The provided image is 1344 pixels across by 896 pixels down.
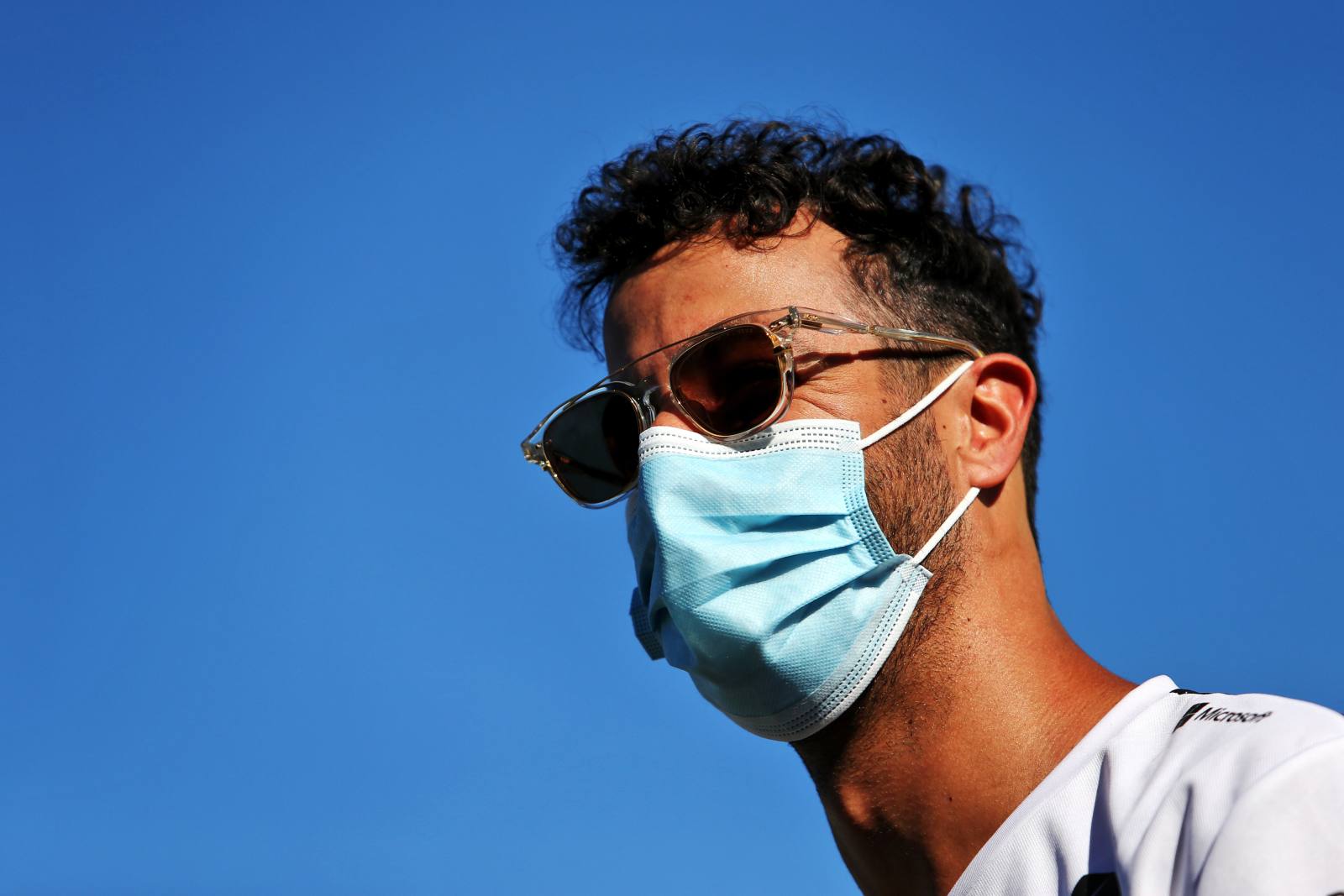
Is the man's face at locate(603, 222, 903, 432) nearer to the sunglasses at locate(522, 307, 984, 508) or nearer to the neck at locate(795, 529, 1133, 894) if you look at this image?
the sunglasses at locate(522, 307, 984, 508)

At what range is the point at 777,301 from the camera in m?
3.86

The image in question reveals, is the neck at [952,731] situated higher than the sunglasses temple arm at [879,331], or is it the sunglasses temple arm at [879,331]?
the sunglasses temple arm at [879,331]

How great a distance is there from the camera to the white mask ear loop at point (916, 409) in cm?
369

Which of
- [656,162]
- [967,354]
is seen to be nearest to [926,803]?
[967,354]

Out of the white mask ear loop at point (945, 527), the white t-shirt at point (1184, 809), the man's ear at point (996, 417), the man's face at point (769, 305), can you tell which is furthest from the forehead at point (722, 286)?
the white t-shirt at point (1184, 809)

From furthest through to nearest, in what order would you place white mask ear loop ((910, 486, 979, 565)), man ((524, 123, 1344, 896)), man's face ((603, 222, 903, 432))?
man's face ((603, 222, 903, 432))
white mask ear loop ((910, 486, 979, 565))
man ((524, 123, 1344, 896))

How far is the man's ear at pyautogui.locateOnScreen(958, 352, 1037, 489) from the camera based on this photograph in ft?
12.3

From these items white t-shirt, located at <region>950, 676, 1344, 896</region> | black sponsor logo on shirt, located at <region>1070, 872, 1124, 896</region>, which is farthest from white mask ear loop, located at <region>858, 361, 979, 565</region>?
black sponsor logo on shirt, located at <region>1070, 872, 1124, 896</region>

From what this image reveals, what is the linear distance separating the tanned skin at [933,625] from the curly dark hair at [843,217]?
10 cm

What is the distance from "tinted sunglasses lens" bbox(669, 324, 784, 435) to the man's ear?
2.15 ft

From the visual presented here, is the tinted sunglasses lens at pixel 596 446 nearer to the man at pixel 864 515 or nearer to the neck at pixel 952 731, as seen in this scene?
the man at pixel 864 515

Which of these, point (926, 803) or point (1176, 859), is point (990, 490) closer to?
point (926, 803)

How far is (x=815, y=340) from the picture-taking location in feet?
12.4

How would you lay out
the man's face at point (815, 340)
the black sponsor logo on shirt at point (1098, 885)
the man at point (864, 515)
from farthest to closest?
the man's face at point (815, 340) → the man at point (864, 515) → the black sponsor logo on shirt at point (1098, 885)
